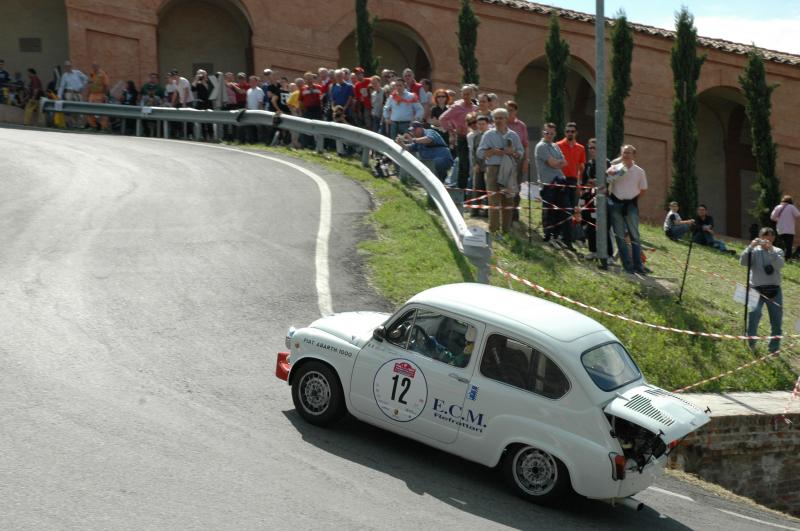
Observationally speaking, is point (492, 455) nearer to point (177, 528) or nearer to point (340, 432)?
point (340, 432)

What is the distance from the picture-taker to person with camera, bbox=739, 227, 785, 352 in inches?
614

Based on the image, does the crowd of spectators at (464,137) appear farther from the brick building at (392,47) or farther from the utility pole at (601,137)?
the brick building at (392,47)

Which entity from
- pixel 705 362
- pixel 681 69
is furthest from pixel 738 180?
pixel 705 362

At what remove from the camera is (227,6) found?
1458 inches

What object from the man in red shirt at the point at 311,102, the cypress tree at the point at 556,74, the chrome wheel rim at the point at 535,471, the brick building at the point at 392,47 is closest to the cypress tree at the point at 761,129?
the brick building at the point at 392,47

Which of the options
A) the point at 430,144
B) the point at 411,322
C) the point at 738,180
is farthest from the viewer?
the point at 738,180

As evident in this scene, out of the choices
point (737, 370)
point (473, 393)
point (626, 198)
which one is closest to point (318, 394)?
point (473, 393)

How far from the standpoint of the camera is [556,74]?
34.8 m

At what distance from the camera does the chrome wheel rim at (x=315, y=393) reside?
969 centimetres

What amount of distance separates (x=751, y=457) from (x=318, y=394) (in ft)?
A: 21.0

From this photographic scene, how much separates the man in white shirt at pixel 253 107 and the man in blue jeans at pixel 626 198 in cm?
1179

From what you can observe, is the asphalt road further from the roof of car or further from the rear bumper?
the roof of car

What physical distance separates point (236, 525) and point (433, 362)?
2.78m

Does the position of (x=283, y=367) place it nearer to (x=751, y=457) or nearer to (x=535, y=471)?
(x=535, y=471)
